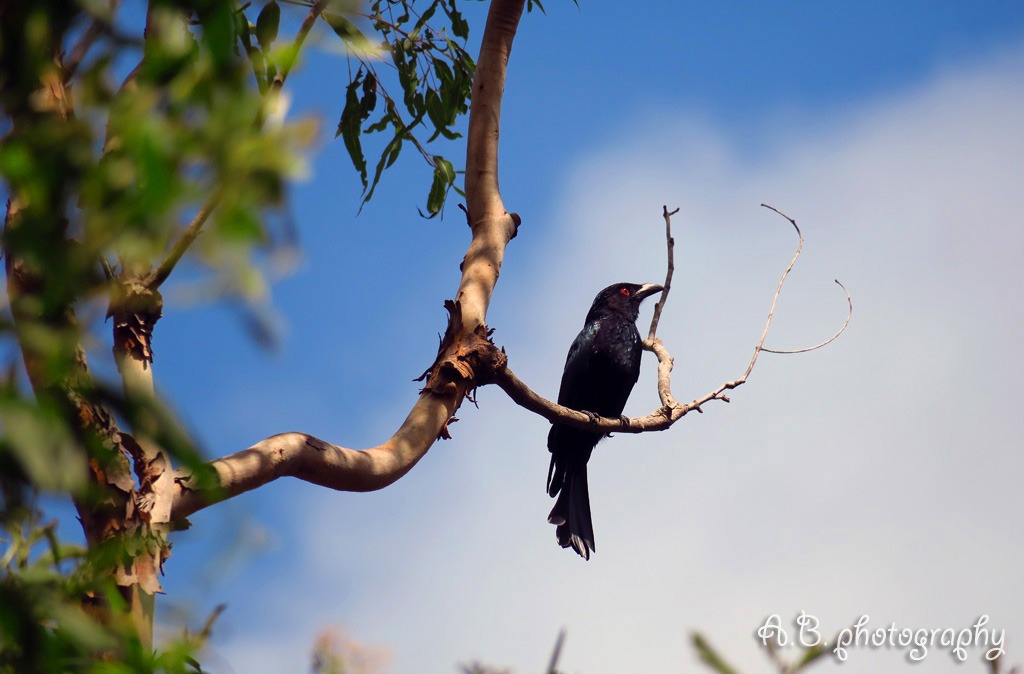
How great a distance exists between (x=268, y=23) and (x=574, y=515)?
10.5ft

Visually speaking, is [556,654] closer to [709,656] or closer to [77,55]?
[709,656]

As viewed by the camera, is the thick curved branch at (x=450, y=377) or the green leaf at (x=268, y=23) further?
the green leaf at (x=268, y=23)

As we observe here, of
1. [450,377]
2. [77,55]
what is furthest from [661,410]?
[77,55]

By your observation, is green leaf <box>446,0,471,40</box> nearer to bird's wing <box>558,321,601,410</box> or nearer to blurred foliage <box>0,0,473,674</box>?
bird's wing <box>558,321,601,410</box>

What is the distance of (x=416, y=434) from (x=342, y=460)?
45cm

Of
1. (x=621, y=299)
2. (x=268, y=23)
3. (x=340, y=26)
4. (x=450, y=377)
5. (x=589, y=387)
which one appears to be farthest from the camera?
(x=621, y=299)

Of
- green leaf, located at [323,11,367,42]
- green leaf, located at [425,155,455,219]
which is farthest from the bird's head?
green leaf, located at [323,11,367,42]

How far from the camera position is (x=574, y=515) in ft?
18.8

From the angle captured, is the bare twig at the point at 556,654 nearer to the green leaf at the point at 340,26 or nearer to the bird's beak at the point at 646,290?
the green leaf at the point at 340,26

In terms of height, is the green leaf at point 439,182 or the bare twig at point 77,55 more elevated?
the green leaf at point 439,182

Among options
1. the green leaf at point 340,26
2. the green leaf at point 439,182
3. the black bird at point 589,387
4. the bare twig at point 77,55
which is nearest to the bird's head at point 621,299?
the black bird at point 589,387

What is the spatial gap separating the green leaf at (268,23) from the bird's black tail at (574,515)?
3095 millimetres

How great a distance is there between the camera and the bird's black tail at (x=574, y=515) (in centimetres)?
558

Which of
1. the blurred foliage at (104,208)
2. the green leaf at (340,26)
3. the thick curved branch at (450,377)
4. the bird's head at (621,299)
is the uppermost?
the bird's head at (621,299)
